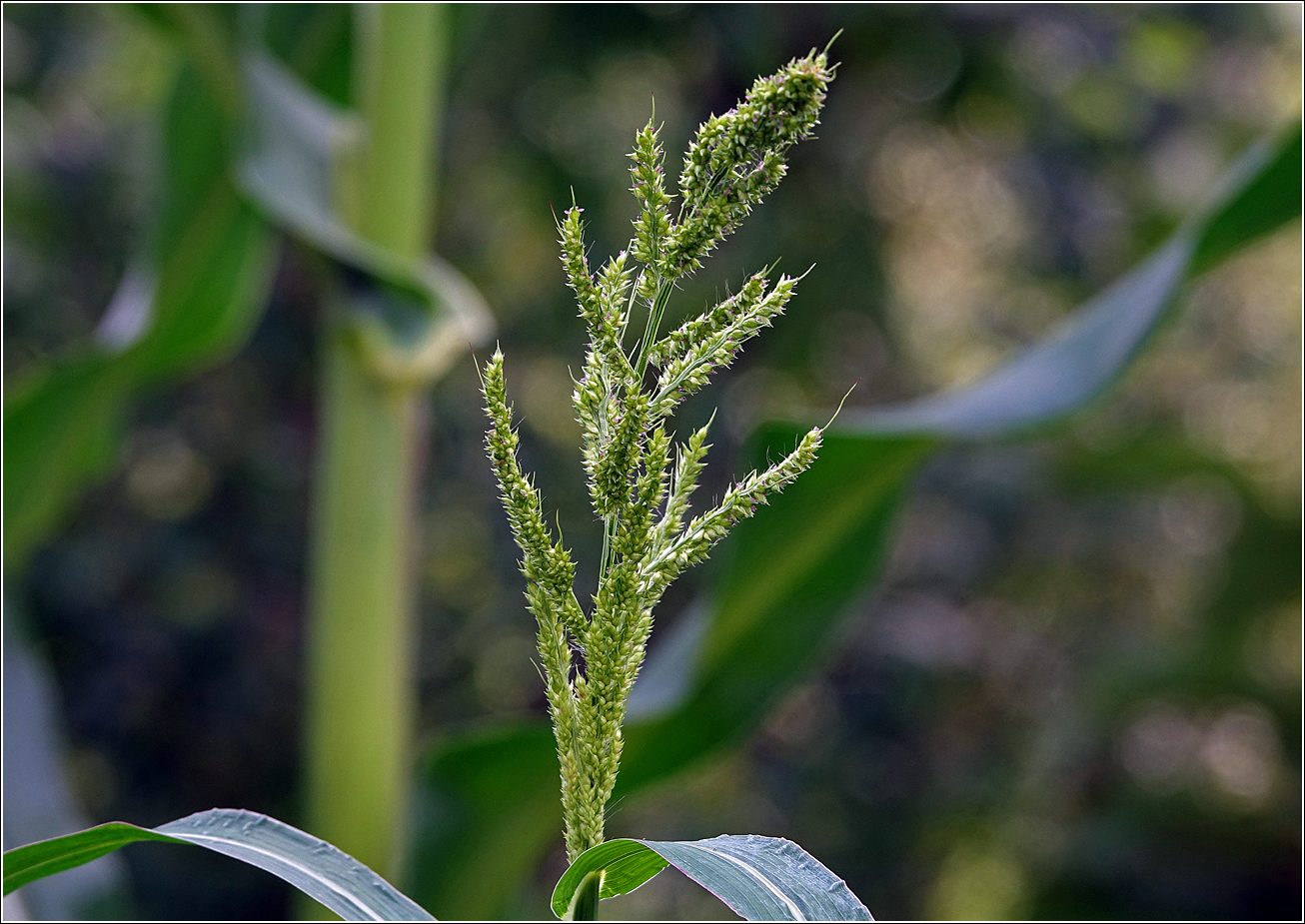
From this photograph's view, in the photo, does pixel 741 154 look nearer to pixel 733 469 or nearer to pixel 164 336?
pixel 164 336

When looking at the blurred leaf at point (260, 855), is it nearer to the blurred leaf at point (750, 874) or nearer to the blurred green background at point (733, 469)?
the blurred leaf at point (750, 874)

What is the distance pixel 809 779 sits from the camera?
1.90 metres

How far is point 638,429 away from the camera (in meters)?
0.22

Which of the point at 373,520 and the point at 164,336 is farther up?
the point at 164,336

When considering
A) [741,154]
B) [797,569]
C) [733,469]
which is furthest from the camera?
[733,469]

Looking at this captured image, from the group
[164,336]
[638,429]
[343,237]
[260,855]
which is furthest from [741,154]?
[164,336]

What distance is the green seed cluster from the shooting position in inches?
8.3

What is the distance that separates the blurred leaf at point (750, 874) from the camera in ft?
0.68

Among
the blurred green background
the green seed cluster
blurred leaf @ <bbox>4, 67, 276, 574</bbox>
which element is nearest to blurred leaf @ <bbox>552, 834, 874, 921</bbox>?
the green seed cluster

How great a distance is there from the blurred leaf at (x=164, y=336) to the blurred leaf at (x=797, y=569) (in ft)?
1.15

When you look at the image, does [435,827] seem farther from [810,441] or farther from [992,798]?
[992,798]

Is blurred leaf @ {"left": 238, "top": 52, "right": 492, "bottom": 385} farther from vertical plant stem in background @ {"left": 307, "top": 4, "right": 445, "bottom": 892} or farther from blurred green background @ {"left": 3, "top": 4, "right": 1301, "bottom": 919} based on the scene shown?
blurred green background @ {"left": 3, "top": 4, "right": 1301, "bottom": 919}

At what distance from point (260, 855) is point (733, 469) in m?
1.40

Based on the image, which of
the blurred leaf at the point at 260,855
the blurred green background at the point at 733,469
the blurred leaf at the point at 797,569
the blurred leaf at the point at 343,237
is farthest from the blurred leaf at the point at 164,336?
the blurred green background at the point at 733,469
